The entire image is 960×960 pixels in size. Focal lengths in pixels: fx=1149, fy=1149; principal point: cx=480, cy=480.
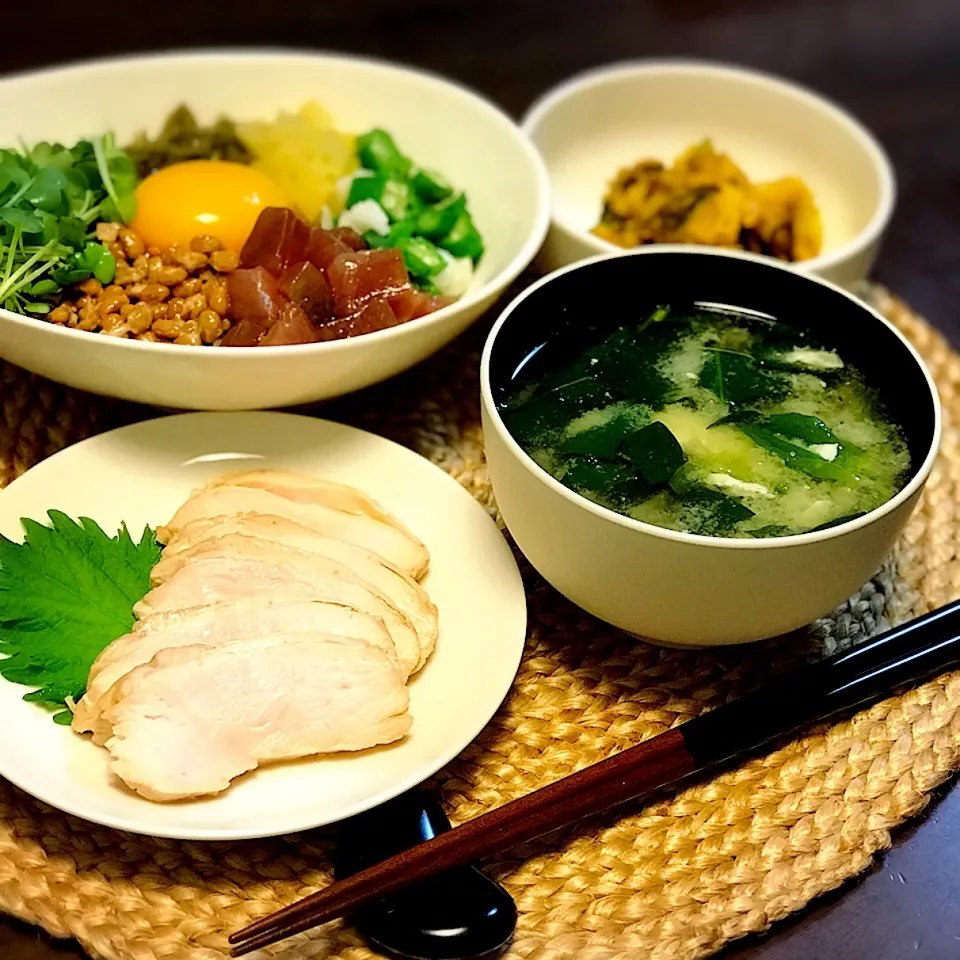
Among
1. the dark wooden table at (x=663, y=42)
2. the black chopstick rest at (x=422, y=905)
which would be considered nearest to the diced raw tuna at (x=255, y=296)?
the black chopstick rest at (x=422, y=905)

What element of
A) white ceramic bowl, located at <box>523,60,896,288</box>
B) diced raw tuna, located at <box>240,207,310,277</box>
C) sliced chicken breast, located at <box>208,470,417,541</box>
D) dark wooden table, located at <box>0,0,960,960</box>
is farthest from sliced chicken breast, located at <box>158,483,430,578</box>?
dark wooden table, located at <box>0,0,960,960</box>

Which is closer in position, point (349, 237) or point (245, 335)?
point (245, 335)

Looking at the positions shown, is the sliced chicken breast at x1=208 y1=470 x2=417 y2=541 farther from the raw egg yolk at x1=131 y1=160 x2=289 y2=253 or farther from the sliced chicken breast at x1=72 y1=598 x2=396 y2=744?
the raw egg yolk at x1=131 y1=160 x2=289 y2=253

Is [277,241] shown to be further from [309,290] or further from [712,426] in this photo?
[712,426]

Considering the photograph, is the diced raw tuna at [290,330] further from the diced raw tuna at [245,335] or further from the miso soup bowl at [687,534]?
the miso soup bowl at [687,534]

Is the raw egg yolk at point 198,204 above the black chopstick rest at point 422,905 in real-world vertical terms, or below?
above

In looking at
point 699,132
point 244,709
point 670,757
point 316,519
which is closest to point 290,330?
point 316,519

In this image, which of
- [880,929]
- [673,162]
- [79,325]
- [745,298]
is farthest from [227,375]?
[673,162]

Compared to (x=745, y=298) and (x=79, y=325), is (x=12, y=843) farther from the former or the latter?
(x=745, y=298)
